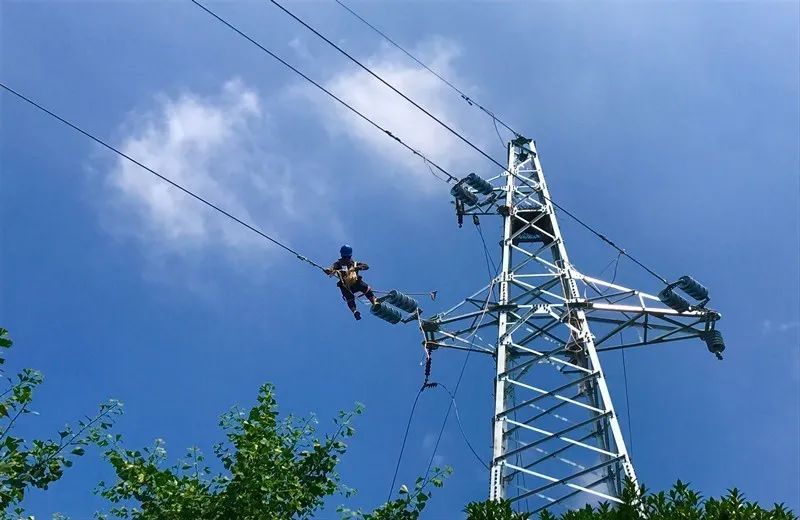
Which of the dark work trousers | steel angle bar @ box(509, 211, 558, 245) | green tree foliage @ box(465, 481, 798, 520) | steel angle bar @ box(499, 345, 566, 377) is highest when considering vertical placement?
steel angle bar @ box(509, 211, 558, 245)

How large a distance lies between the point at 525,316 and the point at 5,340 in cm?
812

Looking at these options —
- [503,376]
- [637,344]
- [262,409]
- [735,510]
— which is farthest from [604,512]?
[637,344]

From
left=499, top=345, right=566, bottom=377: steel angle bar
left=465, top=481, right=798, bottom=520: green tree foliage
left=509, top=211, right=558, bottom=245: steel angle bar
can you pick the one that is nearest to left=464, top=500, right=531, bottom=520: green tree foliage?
left=465, top=481, right=798, bottom=520: green tree foliage

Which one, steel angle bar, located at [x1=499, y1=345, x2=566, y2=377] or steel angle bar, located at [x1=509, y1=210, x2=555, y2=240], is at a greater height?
steel angle bar, located at [x1=509, y1=210, x2=555, y2=240]

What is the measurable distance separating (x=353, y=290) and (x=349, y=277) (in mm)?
257

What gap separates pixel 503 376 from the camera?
11.4 metres

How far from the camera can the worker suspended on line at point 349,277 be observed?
42.0 feet

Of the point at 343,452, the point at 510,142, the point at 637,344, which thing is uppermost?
the point at 510,142

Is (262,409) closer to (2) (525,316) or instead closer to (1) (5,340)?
(1) (5,340)

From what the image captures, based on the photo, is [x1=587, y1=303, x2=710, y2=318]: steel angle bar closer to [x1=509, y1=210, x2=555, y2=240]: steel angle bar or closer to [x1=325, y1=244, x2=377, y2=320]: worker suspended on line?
[x1=509, y1=210, x2=555, y2=240]: steel angle bar

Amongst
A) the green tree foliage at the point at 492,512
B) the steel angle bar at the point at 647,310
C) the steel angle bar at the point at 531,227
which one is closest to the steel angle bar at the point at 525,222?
the steel angle bar at the point at 531,227

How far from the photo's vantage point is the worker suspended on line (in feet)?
42.0

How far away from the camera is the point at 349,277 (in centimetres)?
1278

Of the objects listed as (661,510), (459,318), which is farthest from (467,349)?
(661,510)
